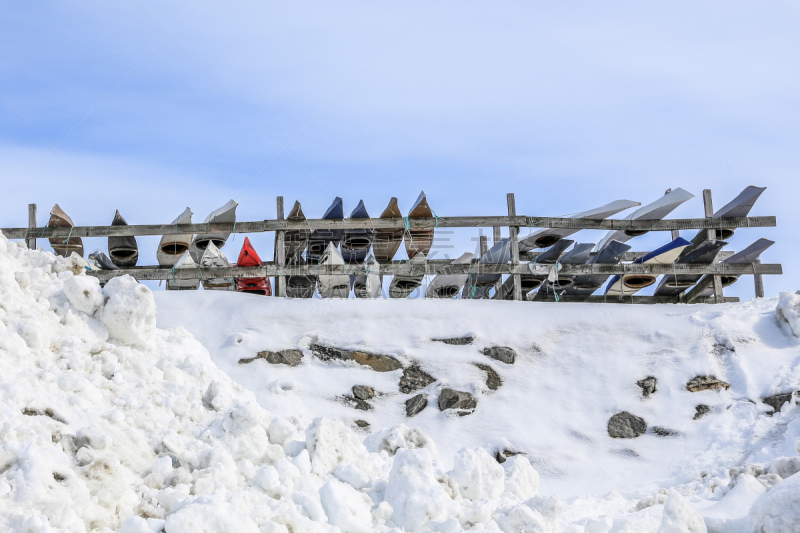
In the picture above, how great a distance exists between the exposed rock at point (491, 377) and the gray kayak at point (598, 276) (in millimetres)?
3681

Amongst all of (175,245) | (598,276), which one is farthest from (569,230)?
(175,245)

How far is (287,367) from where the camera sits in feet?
26.9

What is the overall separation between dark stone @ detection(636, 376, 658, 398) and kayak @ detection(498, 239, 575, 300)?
313 cm

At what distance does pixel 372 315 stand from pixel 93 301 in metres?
4.19

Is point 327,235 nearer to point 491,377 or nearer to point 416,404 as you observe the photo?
point 491,377

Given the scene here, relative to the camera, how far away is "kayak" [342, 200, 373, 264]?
11463mm

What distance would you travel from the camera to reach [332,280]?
1102 cm

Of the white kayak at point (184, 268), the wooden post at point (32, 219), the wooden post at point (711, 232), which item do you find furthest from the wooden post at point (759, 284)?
the wooden post at point (32, 219)

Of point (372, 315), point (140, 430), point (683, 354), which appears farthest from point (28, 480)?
point (683, 354)

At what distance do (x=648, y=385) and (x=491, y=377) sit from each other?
1807 millimetres

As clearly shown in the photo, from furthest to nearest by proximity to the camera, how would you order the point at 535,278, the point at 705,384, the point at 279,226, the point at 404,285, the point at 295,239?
1. the point at 404,285
2. the point at 295,239
3. the point at 535,278
4. the point at 279,226
5. the point at 705,384

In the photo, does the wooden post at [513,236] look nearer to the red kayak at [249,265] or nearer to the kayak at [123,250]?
the red kayak at [249,265]

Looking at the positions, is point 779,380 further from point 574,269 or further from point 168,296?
point 168,296

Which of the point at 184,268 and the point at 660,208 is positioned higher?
the point at 660,208
